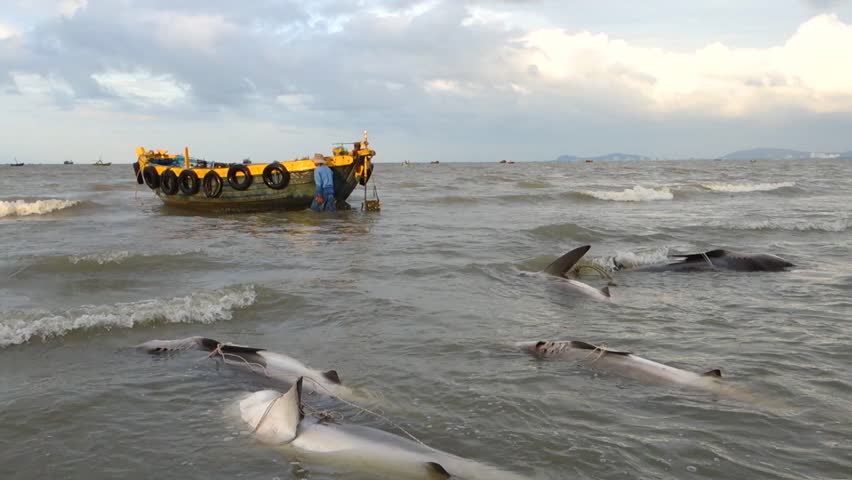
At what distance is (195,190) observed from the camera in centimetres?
2278

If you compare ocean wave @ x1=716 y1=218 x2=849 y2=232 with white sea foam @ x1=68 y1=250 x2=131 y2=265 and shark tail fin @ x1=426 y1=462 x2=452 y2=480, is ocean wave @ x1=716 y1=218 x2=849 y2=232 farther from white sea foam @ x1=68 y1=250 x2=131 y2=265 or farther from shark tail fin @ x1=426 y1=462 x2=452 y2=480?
shark tail fin @ x1=426 y1=462 x2=452 y2=480

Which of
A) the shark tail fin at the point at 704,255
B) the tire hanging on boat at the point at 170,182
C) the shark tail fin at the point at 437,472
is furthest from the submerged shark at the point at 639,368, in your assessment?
the tire hanging on boat at the point at 170,182

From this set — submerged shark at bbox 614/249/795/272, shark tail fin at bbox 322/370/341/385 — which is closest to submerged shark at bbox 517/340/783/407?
shark tail fin at bbox 322/370/341/385

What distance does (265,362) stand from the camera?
18.6 ft

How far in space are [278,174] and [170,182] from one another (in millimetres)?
4508

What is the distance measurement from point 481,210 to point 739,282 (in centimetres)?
1414

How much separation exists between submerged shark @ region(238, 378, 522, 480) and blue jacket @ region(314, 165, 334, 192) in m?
17.4

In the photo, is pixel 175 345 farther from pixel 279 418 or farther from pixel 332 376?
pixel 279 418

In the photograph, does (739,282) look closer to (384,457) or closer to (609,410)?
(609,410)

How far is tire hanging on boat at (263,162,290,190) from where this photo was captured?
2198cm

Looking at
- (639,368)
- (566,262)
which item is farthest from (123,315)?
(566,262)

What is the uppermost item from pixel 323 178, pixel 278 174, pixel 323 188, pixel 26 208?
pixel 278 174

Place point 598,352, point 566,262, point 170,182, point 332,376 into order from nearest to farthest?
point 332,376 → point 598,352 → point 566,262 → point 170,182

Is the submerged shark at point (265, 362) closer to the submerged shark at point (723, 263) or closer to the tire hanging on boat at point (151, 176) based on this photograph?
the submerged shark at point (723, 263)
